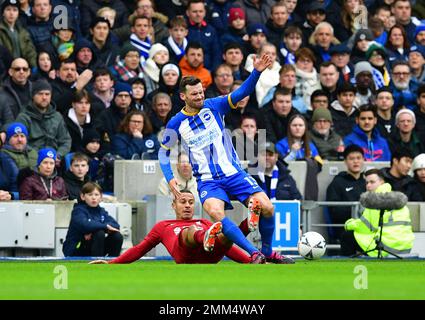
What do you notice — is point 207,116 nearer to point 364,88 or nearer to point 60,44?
point 60,44

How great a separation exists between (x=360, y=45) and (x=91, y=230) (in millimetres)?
8767

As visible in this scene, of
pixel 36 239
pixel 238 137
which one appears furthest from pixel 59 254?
pixel 238 137

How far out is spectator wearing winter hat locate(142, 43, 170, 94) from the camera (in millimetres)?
22547

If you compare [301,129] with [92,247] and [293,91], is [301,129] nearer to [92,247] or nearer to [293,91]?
[293,91]

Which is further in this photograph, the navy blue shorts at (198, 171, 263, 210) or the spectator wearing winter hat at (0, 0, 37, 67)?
the spectator wearing winter hat at (0, 0, 37, 67)

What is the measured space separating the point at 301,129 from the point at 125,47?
3460 mm

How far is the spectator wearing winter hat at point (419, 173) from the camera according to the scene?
803 inches

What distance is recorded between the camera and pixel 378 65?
2470 cm

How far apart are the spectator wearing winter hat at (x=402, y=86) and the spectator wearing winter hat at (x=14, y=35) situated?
22.0 feet

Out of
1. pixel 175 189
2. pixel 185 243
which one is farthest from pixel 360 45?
pixel 185 243

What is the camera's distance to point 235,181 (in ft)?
48.8

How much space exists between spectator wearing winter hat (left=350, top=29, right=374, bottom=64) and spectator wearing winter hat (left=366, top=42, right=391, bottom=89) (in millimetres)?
139

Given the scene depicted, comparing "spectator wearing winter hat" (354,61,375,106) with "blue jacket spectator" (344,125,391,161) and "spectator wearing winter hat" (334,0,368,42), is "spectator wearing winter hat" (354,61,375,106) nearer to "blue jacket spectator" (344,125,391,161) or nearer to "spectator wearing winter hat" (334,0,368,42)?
"blue jacket spectator" (344,125,391,161)

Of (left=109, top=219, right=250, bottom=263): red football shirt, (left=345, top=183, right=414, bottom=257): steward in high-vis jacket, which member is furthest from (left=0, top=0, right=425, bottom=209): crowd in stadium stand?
(left=109, top=219, right=250, bottom=263): red football shirt
